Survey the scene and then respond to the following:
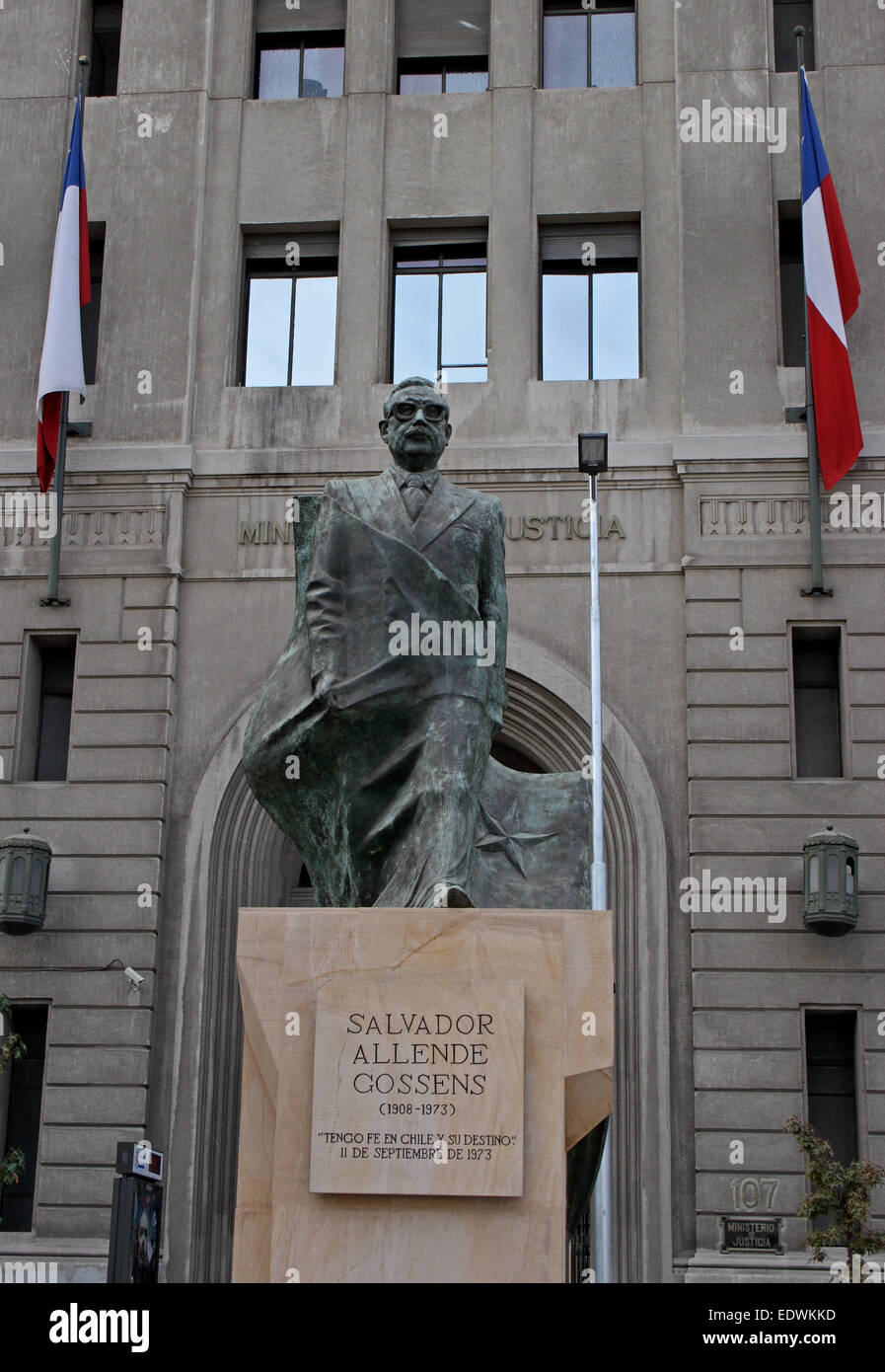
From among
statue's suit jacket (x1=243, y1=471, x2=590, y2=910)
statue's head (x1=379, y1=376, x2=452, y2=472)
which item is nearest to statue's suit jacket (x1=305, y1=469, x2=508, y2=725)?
statue's suit jacket (x1=243, y1=471, x2=590, y2=910)

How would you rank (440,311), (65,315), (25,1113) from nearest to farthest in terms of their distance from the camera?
(25,1113) < (65,315) < (440,311)

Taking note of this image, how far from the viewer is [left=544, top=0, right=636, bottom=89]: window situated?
26.9 m

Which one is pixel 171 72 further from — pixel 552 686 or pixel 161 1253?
pixel 161 1253

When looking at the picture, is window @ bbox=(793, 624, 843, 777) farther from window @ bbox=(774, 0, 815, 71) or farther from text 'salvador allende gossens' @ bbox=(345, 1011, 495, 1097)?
→ text 'salvador allende gossens' @ bbox=(345, 1011, 495, 1097)

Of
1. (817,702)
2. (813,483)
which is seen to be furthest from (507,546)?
(817,702)

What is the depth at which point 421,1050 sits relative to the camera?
8.41 meters

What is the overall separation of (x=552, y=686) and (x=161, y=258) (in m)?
8.07

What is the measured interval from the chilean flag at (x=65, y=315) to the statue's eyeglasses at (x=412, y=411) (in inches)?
571

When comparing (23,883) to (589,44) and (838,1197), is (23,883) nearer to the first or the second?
(838,1197)

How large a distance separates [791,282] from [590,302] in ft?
8.88

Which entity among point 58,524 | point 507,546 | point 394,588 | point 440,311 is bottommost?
point 394,588
